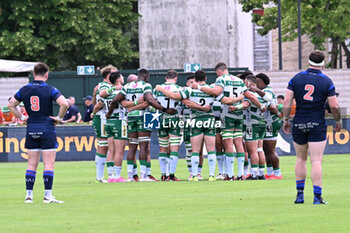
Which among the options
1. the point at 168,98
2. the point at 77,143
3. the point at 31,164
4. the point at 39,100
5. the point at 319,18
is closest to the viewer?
the point at 39,100

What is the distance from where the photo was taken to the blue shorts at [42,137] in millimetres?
14875

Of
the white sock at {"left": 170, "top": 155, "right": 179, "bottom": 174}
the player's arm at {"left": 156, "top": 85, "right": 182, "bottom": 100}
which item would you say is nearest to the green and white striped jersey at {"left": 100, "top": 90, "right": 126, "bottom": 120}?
the player's arm at {"left": 156, "top": 85, "right": 182, "bottom": 100}

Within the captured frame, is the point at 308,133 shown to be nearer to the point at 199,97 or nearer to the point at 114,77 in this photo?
the point at 199,97

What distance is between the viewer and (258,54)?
228ft

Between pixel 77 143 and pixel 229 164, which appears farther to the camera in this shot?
pixel 77 143

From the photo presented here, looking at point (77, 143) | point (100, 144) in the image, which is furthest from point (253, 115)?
point (77, 143)

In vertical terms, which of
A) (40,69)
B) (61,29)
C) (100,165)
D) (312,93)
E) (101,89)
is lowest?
(100,165)

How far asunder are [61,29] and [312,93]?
3917 cm

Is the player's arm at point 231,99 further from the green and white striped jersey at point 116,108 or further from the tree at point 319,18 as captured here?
the tree at point 319,18

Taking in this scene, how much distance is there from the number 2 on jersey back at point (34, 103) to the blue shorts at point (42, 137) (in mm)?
287

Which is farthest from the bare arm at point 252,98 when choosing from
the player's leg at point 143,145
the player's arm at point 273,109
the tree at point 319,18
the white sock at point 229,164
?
the tree at point 319,18

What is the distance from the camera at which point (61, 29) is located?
170ft

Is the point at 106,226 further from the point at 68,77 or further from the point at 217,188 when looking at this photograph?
the point at 68,77

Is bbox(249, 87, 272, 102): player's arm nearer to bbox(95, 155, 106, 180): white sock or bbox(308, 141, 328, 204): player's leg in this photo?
bbox(95, 155, 106, 180): white sock
